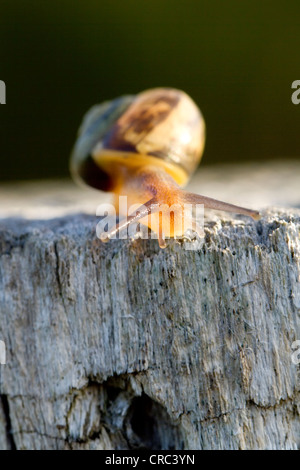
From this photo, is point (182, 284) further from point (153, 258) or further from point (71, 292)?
point (71, 292)

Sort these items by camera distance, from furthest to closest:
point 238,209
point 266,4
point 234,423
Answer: point 266,4
point 238,209
point 234,423

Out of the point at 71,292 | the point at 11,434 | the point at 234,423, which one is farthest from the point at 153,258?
the point at 11,434

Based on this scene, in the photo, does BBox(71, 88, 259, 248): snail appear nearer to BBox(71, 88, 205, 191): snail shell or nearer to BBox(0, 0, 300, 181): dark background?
BBox(71, 88, 205, 191): snail shell

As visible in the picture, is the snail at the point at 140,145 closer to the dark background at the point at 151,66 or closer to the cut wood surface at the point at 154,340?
the cut wood surface at the point at 154,340

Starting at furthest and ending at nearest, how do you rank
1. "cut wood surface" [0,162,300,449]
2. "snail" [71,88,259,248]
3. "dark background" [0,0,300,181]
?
1. "dark background" [0,0,300,181]
2. "snail" [71,88,259,248]
3. "cut wood surface" [0,162,300,449]

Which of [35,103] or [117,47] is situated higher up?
[117,47]

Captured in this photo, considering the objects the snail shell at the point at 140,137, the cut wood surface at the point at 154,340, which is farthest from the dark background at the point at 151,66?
the cut wood surface at the point at 154,340

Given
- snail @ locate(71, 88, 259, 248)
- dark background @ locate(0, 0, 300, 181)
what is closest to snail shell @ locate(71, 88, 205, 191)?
snail @ locate(71, 88, 259, 248)
